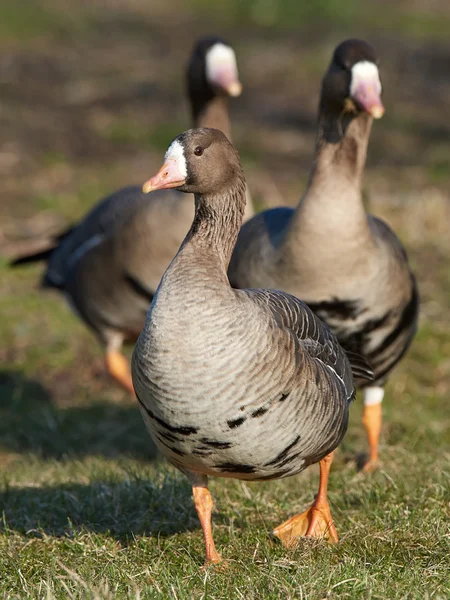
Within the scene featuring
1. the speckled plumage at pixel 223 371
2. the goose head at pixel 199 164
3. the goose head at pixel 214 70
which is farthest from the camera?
the goose head at pixel 214 70

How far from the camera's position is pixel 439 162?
1351cm

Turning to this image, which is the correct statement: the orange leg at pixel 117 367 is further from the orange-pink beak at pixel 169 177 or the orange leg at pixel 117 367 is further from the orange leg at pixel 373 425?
the orange-pink beak at pixel 169 177

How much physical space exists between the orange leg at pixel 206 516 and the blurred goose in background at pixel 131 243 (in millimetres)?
3093

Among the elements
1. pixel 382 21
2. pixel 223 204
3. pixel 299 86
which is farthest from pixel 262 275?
pixel 382 21

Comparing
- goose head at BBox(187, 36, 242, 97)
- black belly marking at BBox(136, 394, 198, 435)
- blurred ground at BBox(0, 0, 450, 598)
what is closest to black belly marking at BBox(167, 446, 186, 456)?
black belly marking at BBox(136, 394, 198, 435)

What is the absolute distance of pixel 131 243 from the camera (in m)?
7.66

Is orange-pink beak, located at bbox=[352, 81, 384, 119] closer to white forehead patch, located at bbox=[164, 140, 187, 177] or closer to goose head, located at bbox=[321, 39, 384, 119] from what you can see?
goose head, located at bbox=[321, 39, 384, 119]

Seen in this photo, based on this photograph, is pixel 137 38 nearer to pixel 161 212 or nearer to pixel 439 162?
pixel 439 162

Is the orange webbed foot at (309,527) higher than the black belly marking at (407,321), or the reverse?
the black belly marking at (407,321)

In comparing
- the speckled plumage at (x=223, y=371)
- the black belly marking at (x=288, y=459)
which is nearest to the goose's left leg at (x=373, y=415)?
the speckled plumage at (x=223, y=371)

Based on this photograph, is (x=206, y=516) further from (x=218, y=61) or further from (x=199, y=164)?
(x=218, y=61)

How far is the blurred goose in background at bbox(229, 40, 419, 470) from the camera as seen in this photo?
19.0ft

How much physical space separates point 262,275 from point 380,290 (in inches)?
27.4

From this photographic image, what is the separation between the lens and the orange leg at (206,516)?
4363 millimetres
